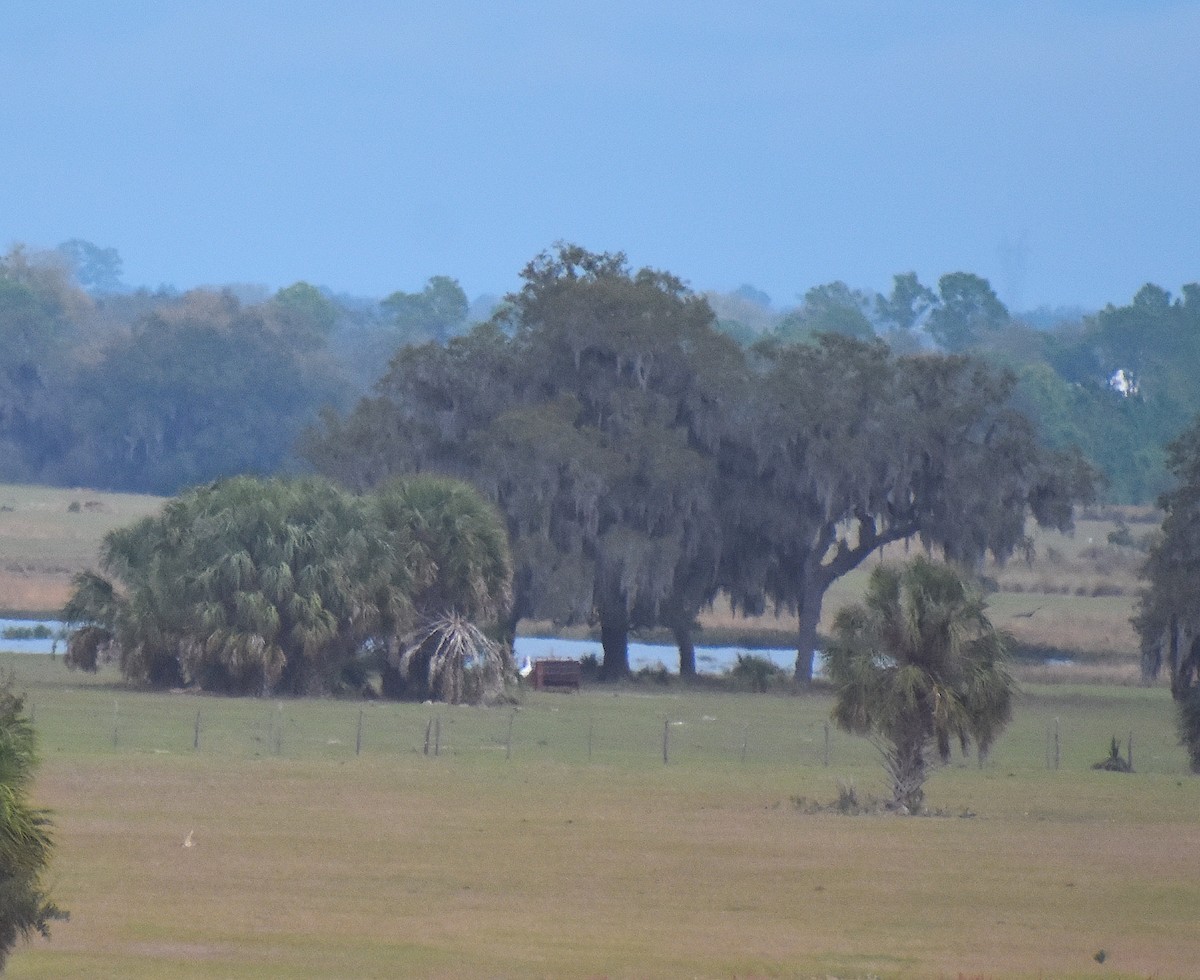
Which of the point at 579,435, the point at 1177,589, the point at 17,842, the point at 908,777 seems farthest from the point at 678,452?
the point at 17,842

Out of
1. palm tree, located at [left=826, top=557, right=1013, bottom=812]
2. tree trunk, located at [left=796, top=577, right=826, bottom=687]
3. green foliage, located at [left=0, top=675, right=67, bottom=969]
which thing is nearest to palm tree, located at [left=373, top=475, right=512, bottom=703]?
tree trunk, located at [left=796, top=577, right=826, bottom=687]

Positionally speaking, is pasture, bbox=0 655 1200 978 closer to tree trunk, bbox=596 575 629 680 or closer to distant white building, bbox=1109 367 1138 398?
tree trunk, bbox=596 575 629 680

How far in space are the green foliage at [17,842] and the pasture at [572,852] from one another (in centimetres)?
414

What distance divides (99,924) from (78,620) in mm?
25789

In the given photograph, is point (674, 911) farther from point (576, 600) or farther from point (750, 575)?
point (750, 575)

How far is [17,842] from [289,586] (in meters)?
31.0

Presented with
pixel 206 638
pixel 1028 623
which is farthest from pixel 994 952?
pixel 1028 623

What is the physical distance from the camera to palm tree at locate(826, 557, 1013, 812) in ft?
96.6

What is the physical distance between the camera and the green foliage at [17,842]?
14141 mm

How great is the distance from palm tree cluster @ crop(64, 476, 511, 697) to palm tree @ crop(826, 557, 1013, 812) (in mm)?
17322

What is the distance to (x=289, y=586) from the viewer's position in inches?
1774

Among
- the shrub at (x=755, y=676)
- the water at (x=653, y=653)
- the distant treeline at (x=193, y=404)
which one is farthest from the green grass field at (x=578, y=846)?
the distant treeline at (x=193, y=404)

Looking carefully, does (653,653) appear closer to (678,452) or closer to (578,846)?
(678,452)

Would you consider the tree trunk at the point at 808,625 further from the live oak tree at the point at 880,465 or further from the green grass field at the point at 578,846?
the green grass field at the point at 578,846
